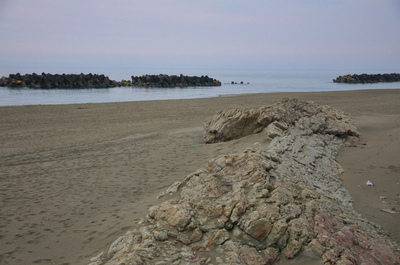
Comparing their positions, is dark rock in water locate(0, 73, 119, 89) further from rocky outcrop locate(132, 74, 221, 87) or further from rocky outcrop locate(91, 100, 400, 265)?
rocky outcrop locate(91, 100, 400, 265)

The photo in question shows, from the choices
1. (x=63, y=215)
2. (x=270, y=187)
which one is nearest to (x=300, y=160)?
(x=270, y=187)

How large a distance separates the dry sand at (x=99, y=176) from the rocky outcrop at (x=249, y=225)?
0.89m

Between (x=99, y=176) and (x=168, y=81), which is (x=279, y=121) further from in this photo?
(x=168, y=81)

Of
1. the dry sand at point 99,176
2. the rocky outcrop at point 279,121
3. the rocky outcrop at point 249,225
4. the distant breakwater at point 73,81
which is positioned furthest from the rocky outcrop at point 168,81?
the rocky outcrop at point 249,225

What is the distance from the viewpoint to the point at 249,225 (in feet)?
11.7

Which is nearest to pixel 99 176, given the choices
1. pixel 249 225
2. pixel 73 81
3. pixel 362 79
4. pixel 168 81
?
pixel 249 225

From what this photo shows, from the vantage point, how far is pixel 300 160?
244 inches

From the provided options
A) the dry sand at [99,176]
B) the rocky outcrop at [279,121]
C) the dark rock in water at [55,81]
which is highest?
the dark rock in water at [55,81]

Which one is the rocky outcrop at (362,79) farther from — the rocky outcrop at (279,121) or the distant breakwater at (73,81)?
the rocky outcrop at (279,121)

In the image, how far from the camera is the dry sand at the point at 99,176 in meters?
4.75

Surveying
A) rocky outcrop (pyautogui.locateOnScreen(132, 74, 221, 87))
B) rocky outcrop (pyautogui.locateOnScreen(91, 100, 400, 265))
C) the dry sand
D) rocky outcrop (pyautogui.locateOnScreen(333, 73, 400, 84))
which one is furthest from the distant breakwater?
rocky outcrop (pyautogui.locateOnScreen(91, 100, 400, 265))

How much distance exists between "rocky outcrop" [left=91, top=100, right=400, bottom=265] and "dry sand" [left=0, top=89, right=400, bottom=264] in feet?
2.93

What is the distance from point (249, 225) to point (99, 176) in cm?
529

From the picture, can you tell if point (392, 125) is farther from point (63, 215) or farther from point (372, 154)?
point (63, 215)
